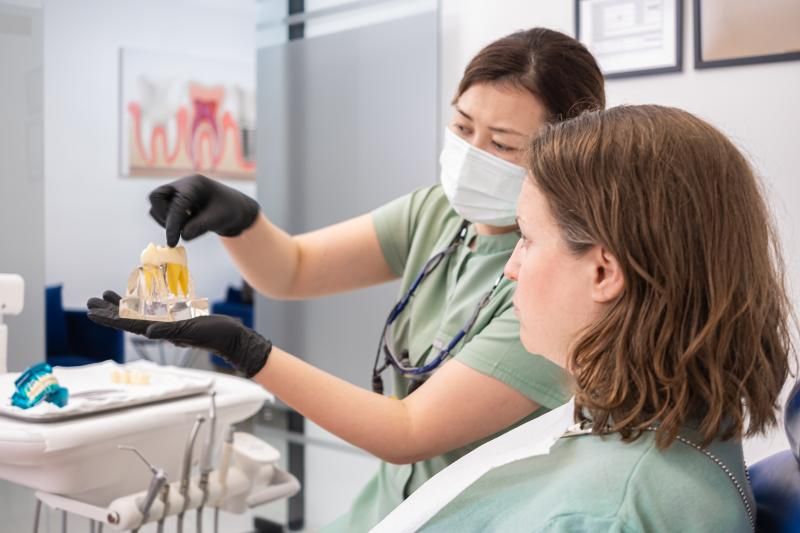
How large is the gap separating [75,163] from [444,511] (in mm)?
5308

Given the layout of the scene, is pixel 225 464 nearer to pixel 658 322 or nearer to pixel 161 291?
pixel 161 291

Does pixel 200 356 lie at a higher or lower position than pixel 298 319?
lower

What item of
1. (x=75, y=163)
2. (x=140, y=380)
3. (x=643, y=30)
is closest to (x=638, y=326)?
(x=140, y=380)

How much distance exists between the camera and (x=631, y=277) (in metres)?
0.90

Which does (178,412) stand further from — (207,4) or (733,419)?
(207,4)

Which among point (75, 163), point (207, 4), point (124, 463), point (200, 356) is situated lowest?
point (200, 356)

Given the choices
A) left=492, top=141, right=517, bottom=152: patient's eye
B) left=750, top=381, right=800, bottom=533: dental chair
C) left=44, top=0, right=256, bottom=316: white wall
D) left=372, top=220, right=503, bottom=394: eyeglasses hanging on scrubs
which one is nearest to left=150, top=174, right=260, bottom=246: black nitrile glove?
left=372, top=220, right=503, bottom=394: eyeglasses hanging on scrubs

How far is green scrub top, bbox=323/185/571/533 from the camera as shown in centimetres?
133

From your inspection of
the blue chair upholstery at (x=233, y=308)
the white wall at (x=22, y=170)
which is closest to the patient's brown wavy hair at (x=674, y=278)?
the white wall at (x=22, y=170)

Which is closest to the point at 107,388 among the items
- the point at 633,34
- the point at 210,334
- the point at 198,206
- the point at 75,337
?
the point at 198,206

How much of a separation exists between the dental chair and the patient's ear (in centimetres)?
26

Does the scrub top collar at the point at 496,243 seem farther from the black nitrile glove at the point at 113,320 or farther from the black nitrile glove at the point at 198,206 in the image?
the black nitrile glove at the point at 113,320

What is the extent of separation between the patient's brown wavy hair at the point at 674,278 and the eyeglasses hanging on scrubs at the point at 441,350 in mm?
522

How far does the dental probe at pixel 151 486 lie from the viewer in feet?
5.21
